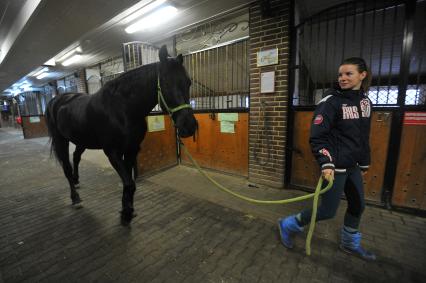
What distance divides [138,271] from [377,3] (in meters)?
3.77

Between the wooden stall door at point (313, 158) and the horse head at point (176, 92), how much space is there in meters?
1.87

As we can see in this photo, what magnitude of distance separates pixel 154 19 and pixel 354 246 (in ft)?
14.6

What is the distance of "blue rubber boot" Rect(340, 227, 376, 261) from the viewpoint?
1.72 meters

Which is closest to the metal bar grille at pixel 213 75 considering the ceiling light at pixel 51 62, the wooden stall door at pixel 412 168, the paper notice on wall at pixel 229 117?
the paper notice on wall at pixel 229 117

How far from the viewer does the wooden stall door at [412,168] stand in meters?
2.29

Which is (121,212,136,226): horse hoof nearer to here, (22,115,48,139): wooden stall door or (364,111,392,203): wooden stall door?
(364,111,392,203): wooden stall door

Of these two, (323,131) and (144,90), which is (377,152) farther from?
(144,90)

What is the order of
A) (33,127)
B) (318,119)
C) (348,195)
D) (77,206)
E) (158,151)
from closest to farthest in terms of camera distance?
1. (318,119)
2. (348,195)
3. (77,206)
4. (158,151)
5. (33,127)

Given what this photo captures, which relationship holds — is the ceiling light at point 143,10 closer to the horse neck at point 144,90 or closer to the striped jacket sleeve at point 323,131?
the horse neck at point 144,90

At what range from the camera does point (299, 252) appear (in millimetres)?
1827

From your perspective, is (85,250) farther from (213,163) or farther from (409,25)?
(409,25)

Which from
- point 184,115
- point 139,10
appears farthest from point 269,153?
point 139,10

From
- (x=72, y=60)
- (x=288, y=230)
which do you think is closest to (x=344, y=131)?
(x=288, y=230)

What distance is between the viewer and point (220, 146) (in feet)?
13.1
